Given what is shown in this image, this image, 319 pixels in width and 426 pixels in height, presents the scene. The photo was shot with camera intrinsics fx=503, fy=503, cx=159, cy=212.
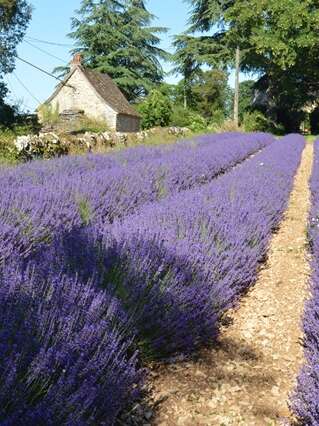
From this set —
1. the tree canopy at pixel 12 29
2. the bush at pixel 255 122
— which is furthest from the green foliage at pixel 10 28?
the bush at pixel 255 122

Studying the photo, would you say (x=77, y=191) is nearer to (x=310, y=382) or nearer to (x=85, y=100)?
(x=310, y=382)

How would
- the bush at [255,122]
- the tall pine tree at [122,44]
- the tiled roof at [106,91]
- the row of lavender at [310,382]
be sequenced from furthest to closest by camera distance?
1. the tall pine tree at [122,44]
2. the tiled roof at [106,91]
3. the bush at [255,122]
4. the row of lavender at [310,382]

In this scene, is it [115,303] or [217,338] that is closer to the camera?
[115,303]

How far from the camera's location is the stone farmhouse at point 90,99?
111 feet

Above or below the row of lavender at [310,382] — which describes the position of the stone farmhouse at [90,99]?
above

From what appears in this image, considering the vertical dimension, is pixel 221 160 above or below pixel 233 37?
below

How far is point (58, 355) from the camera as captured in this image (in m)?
1.65

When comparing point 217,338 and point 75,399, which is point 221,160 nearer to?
point 217,338

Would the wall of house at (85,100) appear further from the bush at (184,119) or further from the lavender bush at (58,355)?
the lavender bush at (58,355)

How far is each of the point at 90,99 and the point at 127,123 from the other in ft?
10.4

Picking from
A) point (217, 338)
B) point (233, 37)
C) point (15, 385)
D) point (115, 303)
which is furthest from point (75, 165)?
point (233, 37)

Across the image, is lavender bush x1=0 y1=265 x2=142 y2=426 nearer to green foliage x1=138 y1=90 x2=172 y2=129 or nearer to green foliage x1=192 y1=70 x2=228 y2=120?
green foliage x1=138 y1=90 x2=172 y2=129

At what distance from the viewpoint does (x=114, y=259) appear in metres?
2.74

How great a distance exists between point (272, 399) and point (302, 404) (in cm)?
45
